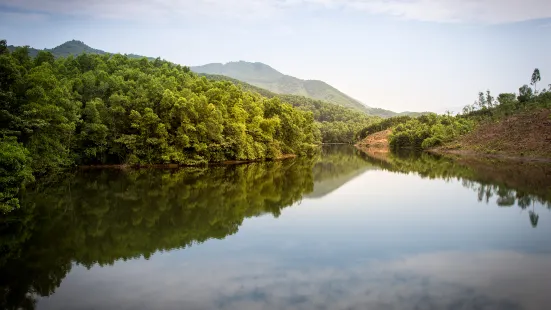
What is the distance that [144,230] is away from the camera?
22.0m

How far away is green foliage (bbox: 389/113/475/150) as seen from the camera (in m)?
107

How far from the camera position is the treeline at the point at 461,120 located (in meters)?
97.8

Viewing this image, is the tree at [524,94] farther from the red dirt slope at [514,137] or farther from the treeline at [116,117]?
the treeline at [116,117]

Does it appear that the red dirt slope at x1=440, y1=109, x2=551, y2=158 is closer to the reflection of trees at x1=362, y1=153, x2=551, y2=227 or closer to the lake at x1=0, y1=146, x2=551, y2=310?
the reflection of trees at x1=362, y1=153, x2=551, y2=227

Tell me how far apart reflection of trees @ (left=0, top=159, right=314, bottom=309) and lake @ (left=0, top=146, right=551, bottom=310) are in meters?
0.09

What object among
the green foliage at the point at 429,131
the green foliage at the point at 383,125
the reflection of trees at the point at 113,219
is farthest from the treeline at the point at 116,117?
the green foliage at the point at 383,125

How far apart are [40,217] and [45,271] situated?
9.87 meters

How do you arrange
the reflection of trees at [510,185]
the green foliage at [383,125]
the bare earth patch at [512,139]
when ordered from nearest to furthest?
the reflection of trees at [510,185], the bare earth patch at [512,139], the green foliage at [383,125]

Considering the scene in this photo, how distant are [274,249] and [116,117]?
43.0 m

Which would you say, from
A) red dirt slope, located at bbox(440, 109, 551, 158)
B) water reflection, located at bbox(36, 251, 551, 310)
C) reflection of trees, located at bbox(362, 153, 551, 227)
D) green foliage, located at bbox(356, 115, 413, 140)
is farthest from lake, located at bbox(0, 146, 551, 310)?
green foliage, located at bbox(356, 115, 413, 140)

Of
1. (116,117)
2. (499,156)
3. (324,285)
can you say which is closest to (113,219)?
(324,285)

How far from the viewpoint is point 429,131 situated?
384ft

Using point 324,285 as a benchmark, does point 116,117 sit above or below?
above

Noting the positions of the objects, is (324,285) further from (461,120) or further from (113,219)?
(461,120)
